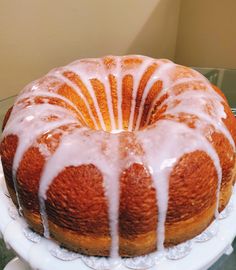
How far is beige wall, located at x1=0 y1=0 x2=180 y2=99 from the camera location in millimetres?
1426

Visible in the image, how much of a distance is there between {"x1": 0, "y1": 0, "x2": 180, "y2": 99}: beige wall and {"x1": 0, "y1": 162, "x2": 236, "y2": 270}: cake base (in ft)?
2.72

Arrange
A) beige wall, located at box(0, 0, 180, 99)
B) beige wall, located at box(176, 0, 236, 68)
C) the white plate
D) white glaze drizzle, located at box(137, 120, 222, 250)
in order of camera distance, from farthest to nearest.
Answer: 1. beige wall, located at box(176, 0, 236, 68)
2. beige wall, located at box(0, 0, 180, 99)
3. the white plate
4. white glaze drizzle, located at box(137, 120, 222, 250)

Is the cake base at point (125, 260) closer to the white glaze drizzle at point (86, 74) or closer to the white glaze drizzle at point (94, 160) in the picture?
the white glaze drizzle at point (94, 160)

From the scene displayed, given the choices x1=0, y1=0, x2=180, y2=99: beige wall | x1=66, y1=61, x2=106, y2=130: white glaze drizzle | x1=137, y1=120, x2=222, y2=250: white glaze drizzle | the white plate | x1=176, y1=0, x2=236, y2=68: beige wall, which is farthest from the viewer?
x1=176, y1=0, x2=236, y2=68: beige wall

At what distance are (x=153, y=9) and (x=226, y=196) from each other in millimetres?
1254

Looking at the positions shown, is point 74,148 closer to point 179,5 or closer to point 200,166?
point 200,166

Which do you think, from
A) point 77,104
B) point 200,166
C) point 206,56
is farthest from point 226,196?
point 206,56

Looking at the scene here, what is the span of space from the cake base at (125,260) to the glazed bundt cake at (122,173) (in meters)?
0.02

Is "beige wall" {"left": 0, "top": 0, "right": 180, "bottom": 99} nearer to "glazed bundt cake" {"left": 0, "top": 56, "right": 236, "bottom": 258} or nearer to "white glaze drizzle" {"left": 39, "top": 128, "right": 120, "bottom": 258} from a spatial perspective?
"glazed bundt cake" {"left": 0, "top": 56, "right": 236, "bottom": 258}

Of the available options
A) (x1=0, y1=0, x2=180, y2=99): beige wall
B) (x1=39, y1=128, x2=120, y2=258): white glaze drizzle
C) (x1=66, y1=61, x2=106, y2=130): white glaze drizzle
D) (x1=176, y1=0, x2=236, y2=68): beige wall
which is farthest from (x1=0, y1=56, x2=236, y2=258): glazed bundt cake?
(x1=176, y1=0, x2=236, y2=68): beige wall

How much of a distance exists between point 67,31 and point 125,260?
1097 mm

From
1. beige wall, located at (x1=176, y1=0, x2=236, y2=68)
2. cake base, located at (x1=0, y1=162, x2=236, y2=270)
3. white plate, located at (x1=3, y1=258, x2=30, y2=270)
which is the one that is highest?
beige wall, located at (x1=176, y1=0, x2=236, y2=68)

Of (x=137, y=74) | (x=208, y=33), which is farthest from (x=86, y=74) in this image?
(x=208, y=33)

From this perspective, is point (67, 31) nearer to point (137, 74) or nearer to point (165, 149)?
point (137, 74)
